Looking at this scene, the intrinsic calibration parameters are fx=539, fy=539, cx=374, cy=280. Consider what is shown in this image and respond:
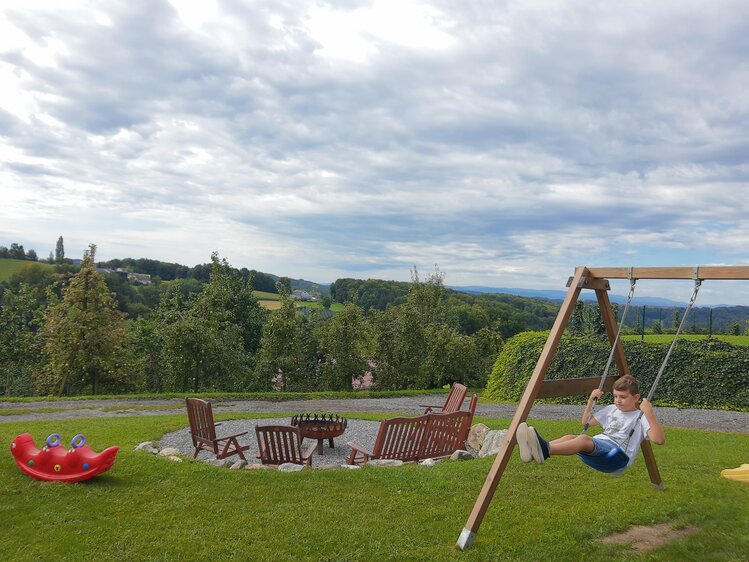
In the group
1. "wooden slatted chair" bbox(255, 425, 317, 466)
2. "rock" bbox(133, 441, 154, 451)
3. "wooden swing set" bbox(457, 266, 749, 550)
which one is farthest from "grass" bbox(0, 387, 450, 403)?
"wooden swing set" bbox(457, 266, 749, 550)

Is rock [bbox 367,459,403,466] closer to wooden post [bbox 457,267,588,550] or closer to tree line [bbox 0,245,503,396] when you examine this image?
wooden post [bbox 457,267,588,550]

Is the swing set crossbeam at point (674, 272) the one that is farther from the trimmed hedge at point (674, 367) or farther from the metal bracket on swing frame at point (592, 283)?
the trimmed hedge at point (674, 367)

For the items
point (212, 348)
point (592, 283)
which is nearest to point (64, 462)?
point (592, 283)

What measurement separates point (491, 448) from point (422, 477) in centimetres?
245

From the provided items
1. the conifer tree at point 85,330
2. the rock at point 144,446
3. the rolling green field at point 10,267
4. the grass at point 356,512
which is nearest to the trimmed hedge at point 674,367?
the grass at point 356,512

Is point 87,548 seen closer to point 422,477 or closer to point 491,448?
point 422,477

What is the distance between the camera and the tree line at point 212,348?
20.5 m

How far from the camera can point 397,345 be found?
23.3 metres

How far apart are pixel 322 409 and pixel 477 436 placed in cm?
690

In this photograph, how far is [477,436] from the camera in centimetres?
1005

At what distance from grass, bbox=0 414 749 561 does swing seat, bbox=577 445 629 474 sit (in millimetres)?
668

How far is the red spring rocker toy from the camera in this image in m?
6.03

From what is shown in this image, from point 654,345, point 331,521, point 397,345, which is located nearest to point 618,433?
point 331,521

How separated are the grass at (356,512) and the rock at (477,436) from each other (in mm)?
2509
